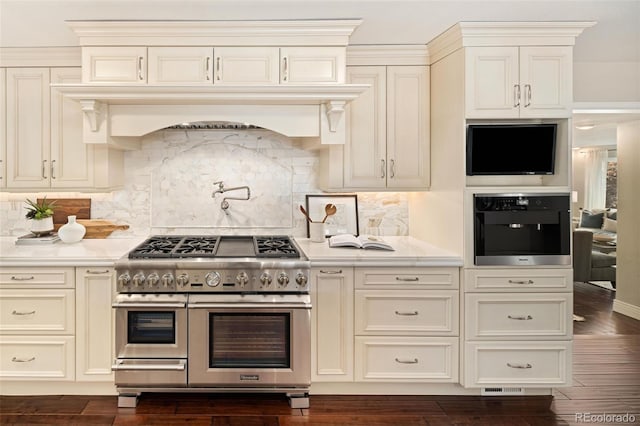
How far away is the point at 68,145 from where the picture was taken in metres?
3.52

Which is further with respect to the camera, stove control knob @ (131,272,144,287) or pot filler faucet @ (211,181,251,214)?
pot filler faucet @ (211,181,251,214)

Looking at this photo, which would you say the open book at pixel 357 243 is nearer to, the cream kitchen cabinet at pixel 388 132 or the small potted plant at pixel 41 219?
the cream kitchen cabinet at pixel 388 132

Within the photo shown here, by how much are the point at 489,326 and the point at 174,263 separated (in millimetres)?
1880

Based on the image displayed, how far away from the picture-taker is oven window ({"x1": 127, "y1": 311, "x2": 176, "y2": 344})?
2961 mm

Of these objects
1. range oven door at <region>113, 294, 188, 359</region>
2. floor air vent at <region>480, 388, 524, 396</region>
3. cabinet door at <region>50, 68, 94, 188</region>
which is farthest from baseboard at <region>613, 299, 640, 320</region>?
cabinet door at <region>50, 68, 94, 188</region>

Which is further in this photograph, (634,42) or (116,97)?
(634,42)

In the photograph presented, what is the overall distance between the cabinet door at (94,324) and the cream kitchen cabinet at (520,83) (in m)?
2.39

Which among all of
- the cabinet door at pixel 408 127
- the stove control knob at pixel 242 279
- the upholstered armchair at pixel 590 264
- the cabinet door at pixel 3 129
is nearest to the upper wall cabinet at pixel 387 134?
the cabinet door at pixel 408 127

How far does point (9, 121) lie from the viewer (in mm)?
3521

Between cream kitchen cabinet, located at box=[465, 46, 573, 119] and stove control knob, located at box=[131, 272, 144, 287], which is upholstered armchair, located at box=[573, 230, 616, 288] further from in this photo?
stove control knob, located at box=[131, 272, 144, 287]

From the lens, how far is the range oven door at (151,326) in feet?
9.66

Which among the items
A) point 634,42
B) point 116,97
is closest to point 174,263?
point 116,97

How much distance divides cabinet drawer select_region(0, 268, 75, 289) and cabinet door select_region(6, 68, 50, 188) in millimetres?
710

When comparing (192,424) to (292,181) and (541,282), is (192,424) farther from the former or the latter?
(541,282)
